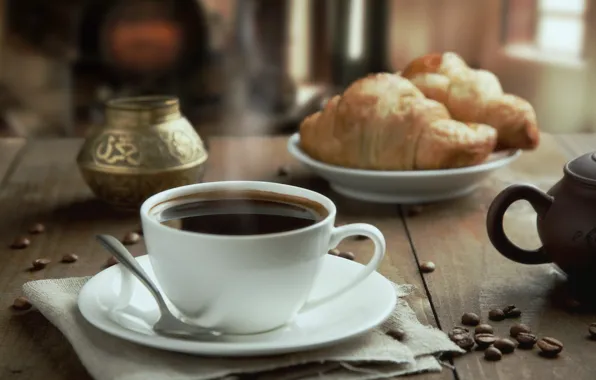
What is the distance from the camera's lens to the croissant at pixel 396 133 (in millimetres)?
1362

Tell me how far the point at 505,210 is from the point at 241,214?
Answer: 303 mm

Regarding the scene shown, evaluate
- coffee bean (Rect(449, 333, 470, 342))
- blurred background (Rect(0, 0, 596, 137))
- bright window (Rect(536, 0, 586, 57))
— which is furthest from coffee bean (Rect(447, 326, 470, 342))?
bright window (Rect(536, 0, 586, 57))

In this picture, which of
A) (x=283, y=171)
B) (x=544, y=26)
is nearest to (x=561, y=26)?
(x=544, y=26)

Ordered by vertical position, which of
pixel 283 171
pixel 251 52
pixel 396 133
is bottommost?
pixel 251 52

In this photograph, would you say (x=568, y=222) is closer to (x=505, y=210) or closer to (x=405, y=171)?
(x=505, y=210)

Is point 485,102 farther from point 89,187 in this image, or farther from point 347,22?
point 347,22

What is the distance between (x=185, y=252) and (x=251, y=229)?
0.07m

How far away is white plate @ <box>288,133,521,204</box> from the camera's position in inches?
52.3

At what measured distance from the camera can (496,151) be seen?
1.50m

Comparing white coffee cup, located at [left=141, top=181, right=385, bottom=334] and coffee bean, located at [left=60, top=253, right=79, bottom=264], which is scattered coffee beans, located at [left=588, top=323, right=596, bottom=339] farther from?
coffee bean, located at [left=60, top=253, right=79, bottom=264]

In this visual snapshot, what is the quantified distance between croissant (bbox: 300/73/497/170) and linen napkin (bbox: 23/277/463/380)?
1.78 feet

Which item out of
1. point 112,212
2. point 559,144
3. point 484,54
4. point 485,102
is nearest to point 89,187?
point 112,212

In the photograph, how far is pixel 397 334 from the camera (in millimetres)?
845

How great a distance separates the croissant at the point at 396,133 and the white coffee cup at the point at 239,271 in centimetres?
54
